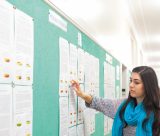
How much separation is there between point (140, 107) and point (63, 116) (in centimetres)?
69

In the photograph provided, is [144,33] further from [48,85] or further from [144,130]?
[48,85]

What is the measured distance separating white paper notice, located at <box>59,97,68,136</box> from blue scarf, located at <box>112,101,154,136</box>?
1.87 feet

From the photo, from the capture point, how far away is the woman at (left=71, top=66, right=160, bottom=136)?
1.96 m

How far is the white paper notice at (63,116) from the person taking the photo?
155 centimetres

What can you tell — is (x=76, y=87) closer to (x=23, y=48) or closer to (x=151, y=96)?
(x=151, y=96)

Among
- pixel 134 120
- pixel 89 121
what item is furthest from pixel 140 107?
pixel 89 121

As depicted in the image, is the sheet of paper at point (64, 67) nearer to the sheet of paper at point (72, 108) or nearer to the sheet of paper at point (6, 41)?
the sheet of paper at point (72, 108)

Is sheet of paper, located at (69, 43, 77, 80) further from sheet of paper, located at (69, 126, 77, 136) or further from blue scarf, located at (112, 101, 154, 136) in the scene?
blue scarf, located at (112, 101, 154, 136)

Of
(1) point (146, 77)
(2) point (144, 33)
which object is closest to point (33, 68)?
(1) point (146, 77)

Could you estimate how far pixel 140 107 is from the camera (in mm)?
2031

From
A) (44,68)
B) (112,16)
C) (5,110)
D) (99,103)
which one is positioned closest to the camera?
(5,110)

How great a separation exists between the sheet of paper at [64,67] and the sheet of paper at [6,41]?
1.83 ft

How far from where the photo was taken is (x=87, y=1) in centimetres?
277

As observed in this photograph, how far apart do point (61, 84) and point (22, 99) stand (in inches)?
19.7
